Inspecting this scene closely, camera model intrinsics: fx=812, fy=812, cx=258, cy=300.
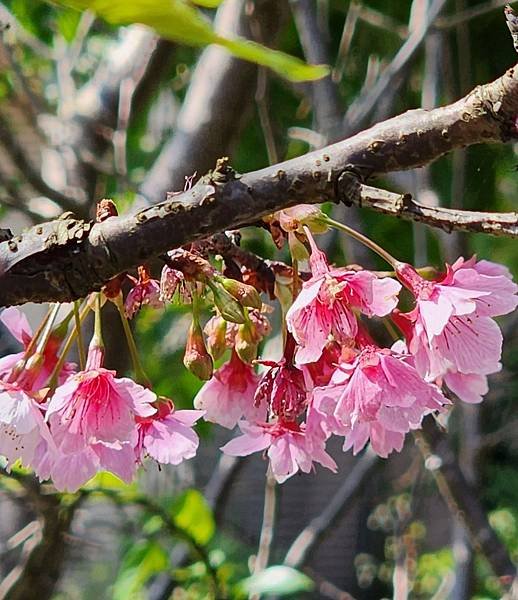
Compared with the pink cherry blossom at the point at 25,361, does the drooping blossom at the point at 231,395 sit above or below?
below

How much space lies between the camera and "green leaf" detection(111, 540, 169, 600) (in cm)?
106

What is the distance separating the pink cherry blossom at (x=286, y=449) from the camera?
1.65 feet

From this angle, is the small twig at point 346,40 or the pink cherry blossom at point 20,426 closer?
the pink cherry blossom at point 20,426

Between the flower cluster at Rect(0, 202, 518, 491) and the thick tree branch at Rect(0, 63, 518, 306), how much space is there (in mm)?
41

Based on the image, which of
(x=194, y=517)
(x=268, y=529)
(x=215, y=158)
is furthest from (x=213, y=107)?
(x=268, y=529)

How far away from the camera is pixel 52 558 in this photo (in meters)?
0.99

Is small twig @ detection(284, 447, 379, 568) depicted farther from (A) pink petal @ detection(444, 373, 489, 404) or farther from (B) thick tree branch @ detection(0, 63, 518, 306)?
(B) thick tree branch @ detection(0, 63, 518, 306)

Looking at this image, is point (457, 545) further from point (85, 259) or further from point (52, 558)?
point (85, 259)

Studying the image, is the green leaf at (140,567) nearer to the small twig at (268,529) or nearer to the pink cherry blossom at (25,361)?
the small twig at (268,529)

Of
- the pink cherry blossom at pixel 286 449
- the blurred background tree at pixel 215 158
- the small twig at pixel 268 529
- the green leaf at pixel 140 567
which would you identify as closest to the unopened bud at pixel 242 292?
the pink cherry blossom at pixel 286 449

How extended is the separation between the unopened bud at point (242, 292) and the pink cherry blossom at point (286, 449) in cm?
11

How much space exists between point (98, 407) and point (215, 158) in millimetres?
734

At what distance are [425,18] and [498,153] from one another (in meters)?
0.24

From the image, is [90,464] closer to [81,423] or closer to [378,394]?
[81,423]
